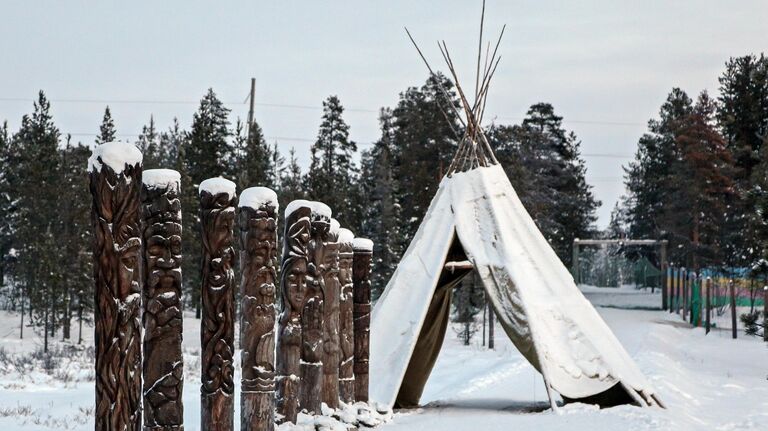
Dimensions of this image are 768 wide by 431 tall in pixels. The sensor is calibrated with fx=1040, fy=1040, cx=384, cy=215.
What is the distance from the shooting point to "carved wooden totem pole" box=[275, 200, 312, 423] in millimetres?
9852

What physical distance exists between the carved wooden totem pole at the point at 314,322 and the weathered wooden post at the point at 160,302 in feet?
9.14

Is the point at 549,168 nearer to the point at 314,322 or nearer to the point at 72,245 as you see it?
the point at 72,245

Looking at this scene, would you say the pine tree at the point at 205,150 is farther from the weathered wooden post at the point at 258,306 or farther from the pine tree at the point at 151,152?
the weathered wooden post at the point at 258,306

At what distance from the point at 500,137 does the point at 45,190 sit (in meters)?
23.5

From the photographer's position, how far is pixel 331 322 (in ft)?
37.3

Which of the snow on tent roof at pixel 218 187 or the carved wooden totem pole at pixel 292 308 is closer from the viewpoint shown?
the snow on tent roof at pixel 218 187

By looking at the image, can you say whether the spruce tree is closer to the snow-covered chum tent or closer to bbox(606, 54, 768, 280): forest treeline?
bbox(606, 54, 768, 280): forest treeline

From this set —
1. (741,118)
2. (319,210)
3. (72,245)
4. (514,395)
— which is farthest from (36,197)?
(319,210)

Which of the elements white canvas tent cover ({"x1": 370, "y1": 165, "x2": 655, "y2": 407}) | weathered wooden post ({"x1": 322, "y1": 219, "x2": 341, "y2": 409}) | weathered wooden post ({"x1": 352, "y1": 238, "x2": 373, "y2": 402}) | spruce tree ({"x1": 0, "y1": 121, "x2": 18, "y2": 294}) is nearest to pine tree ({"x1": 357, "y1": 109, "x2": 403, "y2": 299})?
spruce tree ({"x1": 0, "y1": 121, "x2": 18, "y2": 294})

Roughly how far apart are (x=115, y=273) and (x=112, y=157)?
0.74 m

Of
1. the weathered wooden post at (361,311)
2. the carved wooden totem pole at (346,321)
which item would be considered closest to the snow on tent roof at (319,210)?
the carved wooden totem pole at (346,321)

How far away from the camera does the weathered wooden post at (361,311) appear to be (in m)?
12.6

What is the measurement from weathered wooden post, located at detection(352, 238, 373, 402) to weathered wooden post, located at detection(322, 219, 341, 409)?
1240mm

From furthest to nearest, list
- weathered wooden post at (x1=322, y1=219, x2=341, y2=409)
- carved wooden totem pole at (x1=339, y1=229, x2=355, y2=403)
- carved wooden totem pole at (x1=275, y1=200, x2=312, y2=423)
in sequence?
carved wooden totem pole at (x1=339, y1=229, x2=355, y2=403) → weathered wooden post at (x1=322, y1=219, x2=341, y2=409) → carved wooden totem pole at (x1=275, y1=200, x2=312, y2=423)
